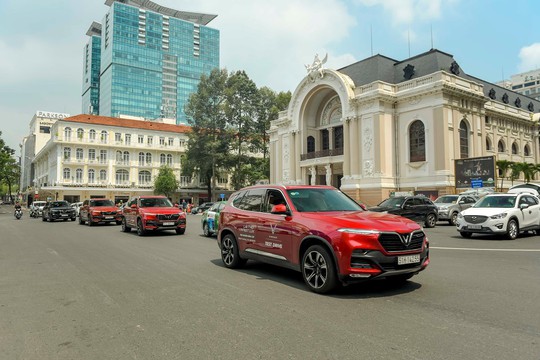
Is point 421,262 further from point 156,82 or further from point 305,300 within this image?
point 156,82

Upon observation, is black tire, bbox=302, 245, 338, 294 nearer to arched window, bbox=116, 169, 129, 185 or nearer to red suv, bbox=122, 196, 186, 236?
red suv, bbox=122, 196, 186, 236

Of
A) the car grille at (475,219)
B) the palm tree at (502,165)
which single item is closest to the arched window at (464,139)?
the palm tree at (502,165)

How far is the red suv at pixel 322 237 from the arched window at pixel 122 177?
6385 cm

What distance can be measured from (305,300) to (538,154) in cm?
5884

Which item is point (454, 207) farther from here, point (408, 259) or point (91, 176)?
point (91, 176)

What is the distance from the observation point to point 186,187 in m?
Answer: 71.8

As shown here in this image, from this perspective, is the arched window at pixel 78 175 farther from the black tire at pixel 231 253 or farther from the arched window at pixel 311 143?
the black tire at pixel 231 253

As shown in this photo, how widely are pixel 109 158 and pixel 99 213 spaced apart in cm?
4698

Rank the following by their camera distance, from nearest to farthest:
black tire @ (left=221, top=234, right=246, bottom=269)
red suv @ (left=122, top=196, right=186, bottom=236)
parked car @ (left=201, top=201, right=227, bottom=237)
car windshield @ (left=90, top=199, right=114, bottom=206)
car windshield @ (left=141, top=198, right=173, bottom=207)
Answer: black tire @ (left=221, top=234, right=246, bottom=269) → parked car @ (left=201, top=201, right=227, bottom=237) → red suv @ (left=122, top=196, right=186, bottom=236) → car windshield @ (left=141, top=198, right=173, bottom=207) → car windshield @ (left=90, top=199, right=114, bottom=206)

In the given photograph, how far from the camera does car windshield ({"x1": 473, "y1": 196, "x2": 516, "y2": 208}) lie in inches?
555

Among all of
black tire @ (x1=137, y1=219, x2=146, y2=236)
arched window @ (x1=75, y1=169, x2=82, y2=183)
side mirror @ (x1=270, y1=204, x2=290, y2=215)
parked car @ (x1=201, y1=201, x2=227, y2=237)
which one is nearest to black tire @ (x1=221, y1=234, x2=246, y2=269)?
side mirror @ (x1=270, y1=204, x2=290, y2=215)

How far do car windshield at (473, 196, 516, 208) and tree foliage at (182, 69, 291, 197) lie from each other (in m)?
40.7

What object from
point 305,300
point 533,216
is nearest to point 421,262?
point 305,300

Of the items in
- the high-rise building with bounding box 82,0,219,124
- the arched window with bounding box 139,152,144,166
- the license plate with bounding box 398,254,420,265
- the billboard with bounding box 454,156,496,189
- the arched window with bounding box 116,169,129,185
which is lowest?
the license plate with bounding box 398,254,420,265
